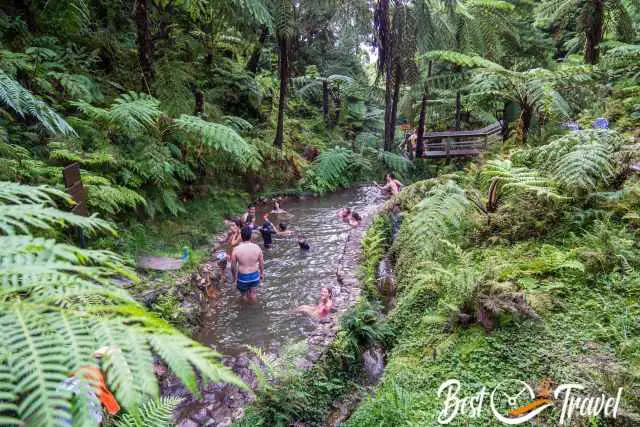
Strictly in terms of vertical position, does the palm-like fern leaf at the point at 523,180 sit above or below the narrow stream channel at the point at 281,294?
above

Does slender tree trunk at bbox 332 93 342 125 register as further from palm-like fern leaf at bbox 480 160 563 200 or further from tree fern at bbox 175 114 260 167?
palm-like fern leaf at bbox 480 160 563 200

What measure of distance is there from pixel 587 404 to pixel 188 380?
8.71ft

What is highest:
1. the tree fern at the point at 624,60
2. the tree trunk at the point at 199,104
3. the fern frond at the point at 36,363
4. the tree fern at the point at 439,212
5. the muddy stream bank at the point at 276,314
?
the tree fern at the point at 624,60

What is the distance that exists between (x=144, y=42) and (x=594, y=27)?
352 inches

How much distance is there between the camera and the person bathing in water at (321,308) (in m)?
5.38

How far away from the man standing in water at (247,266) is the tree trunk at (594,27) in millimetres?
7855

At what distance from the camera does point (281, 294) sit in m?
6.12

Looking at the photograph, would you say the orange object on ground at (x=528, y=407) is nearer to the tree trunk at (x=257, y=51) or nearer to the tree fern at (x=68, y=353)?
the tree fern at (x=68, y=353)

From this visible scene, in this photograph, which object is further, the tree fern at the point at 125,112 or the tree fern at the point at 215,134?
the tree fern at the point at 215,134

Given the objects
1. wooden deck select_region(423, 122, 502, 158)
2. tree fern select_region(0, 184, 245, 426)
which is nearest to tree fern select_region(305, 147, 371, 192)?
wooden deck select_region(423, 122, 502, 158)

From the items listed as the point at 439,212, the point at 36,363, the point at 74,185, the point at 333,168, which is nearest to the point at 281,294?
the point at 439,212

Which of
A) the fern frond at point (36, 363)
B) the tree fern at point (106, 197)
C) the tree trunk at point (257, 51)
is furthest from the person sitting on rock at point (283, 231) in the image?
the fern frond at point (36, 363)

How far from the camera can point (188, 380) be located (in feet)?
3.00

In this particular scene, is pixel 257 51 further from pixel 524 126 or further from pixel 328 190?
pixel 524 126
